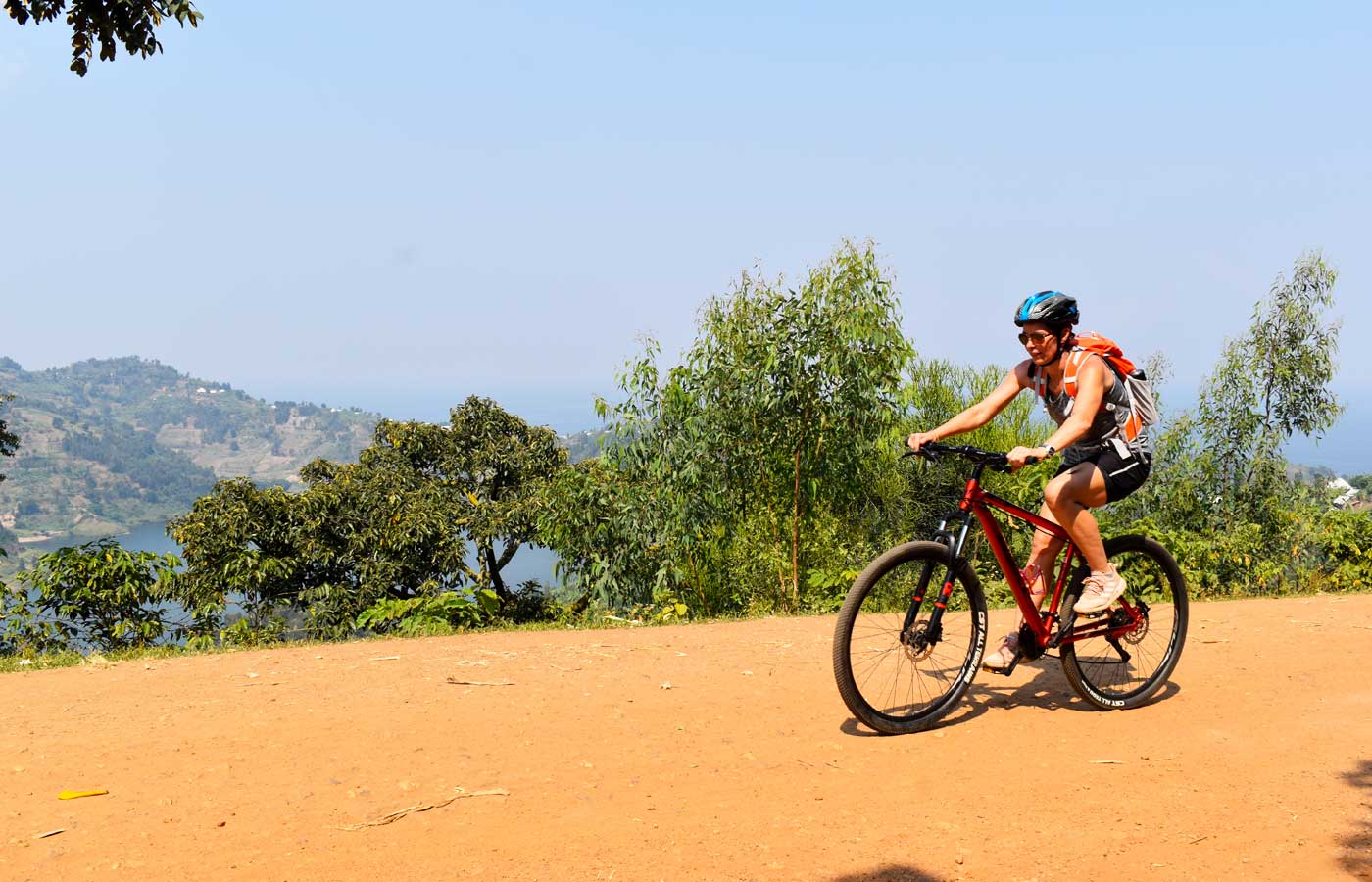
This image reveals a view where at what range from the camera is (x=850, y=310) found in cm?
1378

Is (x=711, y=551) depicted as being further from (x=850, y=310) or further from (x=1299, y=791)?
(x=1299, y=791)

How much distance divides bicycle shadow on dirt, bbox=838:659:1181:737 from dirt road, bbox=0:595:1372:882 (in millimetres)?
25

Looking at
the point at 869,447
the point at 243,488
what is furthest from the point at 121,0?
the point at 243,488

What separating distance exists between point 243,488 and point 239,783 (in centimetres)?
2111

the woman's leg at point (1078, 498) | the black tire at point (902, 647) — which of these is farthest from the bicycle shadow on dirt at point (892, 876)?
the woman's leg at point (1078, 498)

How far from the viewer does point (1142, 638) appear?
234 inches

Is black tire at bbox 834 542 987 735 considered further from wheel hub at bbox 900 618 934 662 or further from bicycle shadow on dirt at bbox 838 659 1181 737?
bicycle shadow on dirt at bbox 838 659 1181 737

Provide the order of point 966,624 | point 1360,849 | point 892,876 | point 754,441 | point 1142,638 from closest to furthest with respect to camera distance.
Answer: point 892,876 → point 1360,849 → point 966,624 → point 1142,638 → point 754,441

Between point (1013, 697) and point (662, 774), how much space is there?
7.85 ft

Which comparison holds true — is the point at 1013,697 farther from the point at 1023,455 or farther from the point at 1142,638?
the point at 1023,455

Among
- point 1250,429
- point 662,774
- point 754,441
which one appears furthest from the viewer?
point 1250,429

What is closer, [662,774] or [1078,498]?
[662,774]

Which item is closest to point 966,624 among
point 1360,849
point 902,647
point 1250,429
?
point 902,647

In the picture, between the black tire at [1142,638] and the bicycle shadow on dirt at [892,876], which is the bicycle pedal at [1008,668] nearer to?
the black tire at [1142,638]
